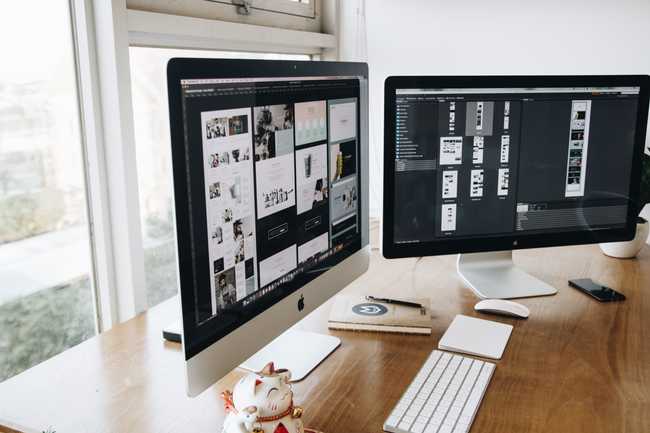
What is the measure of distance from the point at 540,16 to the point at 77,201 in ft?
5.17

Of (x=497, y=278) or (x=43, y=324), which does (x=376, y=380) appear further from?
(x=43, y=324)

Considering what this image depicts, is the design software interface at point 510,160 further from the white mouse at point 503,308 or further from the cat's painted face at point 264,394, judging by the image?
the cat's painted face at point 264,394

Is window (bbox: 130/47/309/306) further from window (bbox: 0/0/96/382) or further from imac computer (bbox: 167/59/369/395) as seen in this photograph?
imac computer (bbox: 167/59/369/395)

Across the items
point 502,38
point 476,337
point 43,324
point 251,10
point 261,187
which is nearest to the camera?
point 261,187

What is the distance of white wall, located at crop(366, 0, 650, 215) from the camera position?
197 cm

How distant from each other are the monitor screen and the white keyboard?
266 millimetres

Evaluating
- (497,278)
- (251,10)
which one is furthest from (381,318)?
(251,10)

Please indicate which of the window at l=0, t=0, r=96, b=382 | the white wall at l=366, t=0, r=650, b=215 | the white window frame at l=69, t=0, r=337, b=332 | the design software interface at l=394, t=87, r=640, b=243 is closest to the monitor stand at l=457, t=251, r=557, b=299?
the design software interface at l=394, t=87, r=640, b=243

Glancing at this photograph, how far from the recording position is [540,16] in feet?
6.78

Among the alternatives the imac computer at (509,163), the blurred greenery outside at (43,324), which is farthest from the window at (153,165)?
the imac computer at (509,163)

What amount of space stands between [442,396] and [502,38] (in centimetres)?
151

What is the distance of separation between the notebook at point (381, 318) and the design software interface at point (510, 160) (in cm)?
17

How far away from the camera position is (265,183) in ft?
3.18

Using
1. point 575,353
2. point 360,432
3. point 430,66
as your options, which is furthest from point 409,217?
point 430,66
